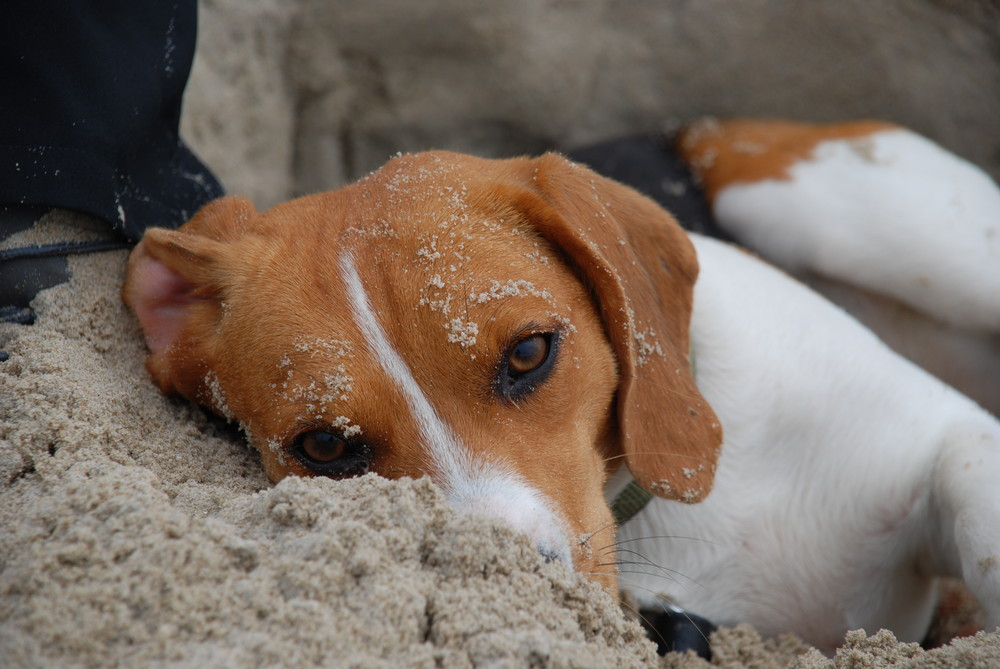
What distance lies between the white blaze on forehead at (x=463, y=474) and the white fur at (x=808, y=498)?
2.68ft

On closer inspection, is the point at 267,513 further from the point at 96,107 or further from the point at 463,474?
the point at 96,107

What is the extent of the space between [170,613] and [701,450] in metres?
1.49

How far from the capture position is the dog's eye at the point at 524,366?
2162 mm

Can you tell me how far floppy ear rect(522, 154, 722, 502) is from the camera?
240 centimetres

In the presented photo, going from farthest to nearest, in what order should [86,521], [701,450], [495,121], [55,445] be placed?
[495,121], [701,450], [55,445], [86,521]

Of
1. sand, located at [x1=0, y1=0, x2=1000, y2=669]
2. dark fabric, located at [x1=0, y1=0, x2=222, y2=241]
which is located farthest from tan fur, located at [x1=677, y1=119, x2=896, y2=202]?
dark fabric, located at [x1=0, y1=0, x2=222, y2=241]

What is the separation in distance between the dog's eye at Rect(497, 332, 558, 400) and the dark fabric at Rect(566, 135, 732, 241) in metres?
1.95

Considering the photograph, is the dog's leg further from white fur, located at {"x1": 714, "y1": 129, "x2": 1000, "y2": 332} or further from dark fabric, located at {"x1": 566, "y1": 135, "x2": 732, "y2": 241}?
dark fabric, located at {"x1": 566, "y1": 135, "x2": 732, "y2": 241}

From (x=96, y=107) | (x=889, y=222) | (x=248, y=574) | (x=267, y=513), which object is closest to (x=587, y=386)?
(x=267, y=513)

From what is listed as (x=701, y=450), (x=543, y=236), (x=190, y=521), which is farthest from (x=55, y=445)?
(x=701, y=450)

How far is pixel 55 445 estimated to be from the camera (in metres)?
2.04

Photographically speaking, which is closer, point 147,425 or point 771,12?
point 147,425

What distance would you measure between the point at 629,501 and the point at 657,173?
6.73 feet

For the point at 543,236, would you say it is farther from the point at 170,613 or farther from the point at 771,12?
the point at 771,12
